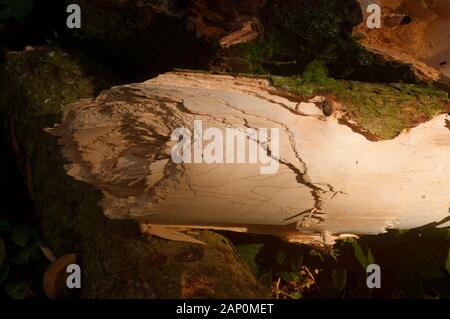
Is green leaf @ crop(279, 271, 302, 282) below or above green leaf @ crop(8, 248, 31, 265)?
below

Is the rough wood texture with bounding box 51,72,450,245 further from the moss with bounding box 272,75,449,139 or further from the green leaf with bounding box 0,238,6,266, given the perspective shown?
the green leaf with bounding box 0,238,6,266

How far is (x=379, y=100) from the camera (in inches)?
74.9

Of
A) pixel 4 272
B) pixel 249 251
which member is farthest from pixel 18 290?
pixel 249 251

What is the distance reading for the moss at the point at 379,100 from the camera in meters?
1.79

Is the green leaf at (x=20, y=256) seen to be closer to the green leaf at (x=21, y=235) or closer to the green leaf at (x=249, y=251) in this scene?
the green leaf at (x=21, y=235)

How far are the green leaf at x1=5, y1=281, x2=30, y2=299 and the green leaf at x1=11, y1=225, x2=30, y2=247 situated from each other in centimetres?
25

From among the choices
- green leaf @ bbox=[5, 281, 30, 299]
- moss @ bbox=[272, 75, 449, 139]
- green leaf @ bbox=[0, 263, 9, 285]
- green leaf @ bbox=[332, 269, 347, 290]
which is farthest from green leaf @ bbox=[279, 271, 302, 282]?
green leaf @ bbox=[0, 263, 9, 285]

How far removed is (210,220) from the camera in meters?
2.00

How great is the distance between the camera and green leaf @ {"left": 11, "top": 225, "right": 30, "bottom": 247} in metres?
2.77

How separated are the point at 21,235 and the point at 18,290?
35 cm

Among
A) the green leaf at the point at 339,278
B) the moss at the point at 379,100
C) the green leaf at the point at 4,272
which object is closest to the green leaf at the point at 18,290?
the green leaf at the point at 4,272

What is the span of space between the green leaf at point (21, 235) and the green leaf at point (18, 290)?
25 cm

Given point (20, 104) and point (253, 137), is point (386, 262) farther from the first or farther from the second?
point (20, 104)
